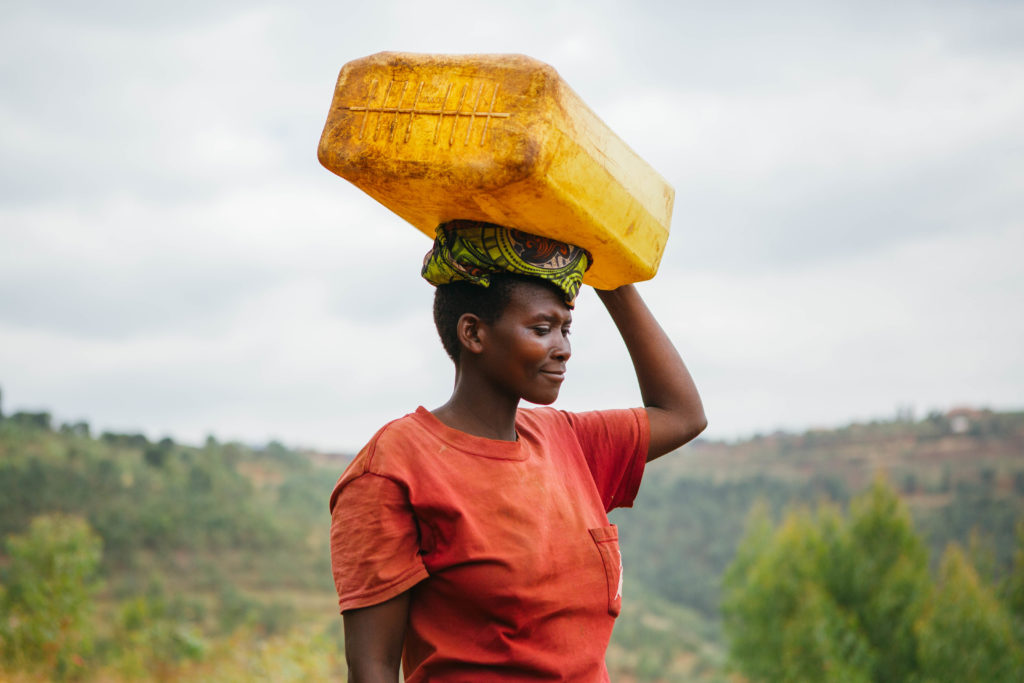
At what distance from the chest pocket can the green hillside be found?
923 centimetres

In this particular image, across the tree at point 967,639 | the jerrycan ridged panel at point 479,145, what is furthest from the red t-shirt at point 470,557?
the tree at point 967,639

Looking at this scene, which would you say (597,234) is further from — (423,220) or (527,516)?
(527,516)

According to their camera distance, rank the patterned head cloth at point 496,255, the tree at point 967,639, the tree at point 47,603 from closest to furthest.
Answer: the patterned head cloth at point 496,255 → the tree at point 47,603 → the tree at point 967,639

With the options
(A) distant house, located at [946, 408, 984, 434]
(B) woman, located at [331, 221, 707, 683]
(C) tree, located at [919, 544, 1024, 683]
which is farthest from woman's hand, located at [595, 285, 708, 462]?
(A) distant house, located at [946, 408, 984, 434]

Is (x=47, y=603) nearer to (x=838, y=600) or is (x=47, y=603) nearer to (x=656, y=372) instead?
(x=656, y=372)

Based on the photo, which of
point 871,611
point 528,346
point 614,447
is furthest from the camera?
point 871,611

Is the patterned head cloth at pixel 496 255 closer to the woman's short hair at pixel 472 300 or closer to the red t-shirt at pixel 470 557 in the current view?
the woman's short hair at pixel 472 300

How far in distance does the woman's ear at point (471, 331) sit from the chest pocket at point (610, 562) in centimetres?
46

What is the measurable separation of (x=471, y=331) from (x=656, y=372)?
639 millimetres

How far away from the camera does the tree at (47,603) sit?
12.0m

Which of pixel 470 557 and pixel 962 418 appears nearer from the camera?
pixel 470 557

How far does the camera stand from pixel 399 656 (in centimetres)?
174

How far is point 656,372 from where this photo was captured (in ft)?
Result: 7.82

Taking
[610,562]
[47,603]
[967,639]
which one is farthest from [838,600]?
[610,562]
